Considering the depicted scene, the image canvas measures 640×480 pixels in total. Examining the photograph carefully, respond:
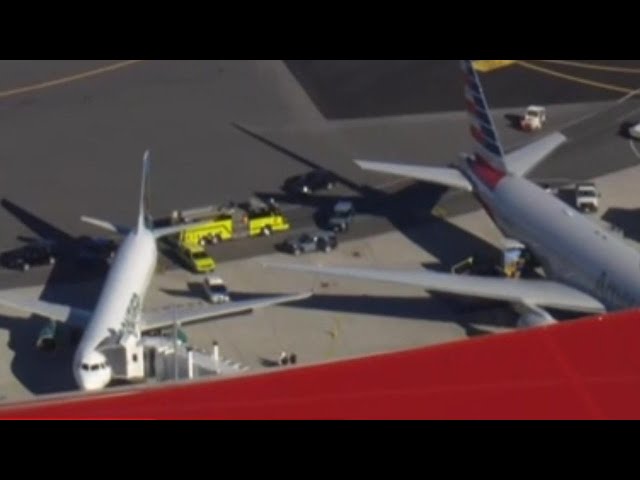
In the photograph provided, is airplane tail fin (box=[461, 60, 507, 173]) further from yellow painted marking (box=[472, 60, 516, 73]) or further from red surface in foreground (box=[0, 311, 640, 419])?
red surface in foreground (box=[0, 311, 640, 419])

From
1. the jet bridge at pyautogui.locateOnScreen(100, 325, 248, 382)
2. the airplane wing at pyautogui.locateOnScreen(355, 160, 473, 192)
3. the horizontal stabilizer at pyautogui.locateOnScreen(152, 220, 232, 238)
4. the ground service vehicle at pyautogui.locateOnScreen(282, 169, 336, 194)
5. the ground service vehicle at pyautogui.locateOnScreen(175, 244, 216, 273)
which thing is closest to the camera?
the jet bridge at pyautogui.locateOnScreen(100, 325, 248, 382)

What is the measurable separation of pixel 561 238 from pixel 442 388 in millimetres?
50599

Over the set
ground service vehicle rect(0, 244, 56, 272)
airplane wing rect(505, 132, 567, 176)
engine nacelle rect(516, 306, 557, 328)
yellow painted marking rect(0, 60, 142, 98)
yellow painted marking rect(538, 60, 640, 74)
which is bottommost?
engine nacelle rect(516, 306, 557, 328)

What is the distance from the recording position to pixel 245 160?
9081 cm

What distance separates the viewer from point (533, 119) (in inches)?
3730

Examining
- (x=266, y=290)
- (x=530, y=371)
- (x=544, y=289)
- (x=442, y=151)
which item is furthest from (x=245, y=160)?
(x=530, y=371)

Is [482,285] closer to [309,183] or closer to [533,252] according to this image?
[533,252]

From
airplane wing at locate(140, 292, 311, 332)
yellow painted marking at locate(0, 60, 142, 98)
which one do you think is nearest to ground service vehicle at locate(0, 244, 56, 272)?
airplane wing at locate(140, 292, 311, 332)

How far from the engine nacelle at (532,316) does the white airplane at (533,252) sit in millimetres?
54

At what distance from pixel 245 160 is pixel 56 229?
40.0ft

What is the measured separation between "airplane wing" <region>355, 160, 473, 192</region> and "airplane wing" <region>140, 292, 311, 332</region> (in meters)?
9.97

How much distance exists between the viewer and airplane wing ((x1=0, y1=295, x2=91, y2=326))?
70.6 m

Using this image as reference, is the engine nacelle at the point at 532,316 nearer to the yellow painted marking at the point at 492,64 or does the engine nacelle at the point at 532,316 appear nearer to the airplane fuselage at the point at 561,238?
the airplane fuselage at the point at 561,238

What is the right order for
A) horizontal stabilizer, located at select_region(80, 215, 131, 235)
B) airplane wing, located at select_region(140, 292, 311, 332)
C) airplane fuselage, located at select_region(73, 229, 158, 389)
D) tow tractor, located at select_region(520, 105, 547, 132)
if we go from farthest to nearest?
tow tractor, located at select_region(520, 105, 547, 132) < horizontal stabilizer, located at select_region(80, 215, 131, 235) < airplane wing, located at select_region(140, 292, 311, 332) < airplane fuselage, located at select_region(73, 229, 158, 389)
